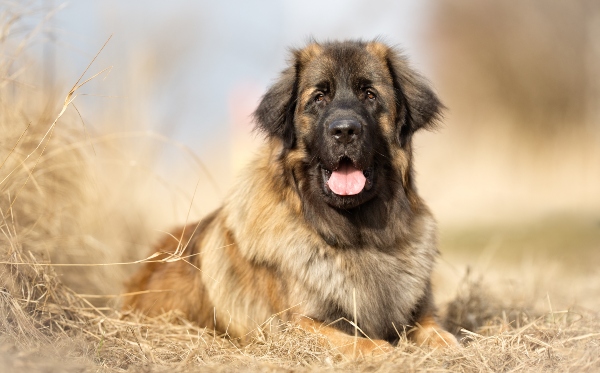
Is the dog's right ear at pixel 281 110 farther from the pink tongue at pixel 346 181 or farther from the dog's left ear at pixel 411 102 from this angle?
the dog's left ear at pixel 411 102

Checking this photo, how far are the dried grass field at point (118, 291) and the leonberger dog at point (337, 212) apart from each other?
0.27 metres

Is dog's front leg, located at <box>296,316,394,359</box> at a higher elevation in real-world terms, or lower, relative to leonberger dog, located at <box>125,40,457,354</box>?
lower

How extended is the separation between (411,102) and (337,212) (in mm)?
904

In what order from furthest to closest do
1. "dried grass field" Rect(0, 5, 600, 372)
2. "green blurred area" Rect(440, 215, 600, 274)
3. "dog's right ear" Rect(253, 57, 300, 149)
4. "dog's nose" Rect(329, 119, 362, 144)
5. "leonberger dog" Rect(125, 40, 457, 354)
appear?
1. "green blurred area" Rect(440, 215, 600, 274)
2. "dog's right ear" Rect(253, 57, 300, 149)
3. "leonberger dog" Rect(125, 40, 457, 354)
4. "dog's nose" Rect(329, 119, 362, 144)
5. "dried grass field" Rect(0, 5, 600, 372)

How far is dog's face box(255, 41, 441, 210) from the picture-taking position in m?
3.75

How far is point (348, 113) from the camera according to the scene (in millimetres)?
3678

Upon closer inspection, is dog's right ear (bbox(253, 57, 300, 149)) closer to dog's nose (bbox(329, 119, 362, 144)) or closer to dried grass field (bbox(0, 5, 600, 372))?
dog's nose (bbox(329, 119, 362, 144))

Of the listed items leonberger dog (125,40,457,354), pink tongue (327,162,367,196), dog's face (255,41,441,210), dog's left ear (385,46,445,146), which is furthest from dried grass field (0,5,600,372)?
dog's left ear (385,46,445,146)

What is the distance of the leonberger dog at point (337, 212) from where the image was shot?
374 cm

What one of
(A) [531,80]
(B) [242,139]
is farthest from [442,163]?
Answer: (B) [242,139]

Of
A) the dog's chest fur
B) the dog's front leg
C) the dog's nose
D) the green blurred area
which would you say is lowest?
the green blurred area

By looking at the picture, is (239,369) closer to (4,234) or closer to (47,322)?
(47,322)

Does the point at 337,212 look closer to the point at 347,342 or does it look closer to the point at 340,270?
the point at 340,270

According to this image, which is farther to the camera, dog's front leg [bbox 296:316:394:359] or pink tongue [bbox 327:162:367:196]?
pink tongue [bbox 327:162:367:196]
